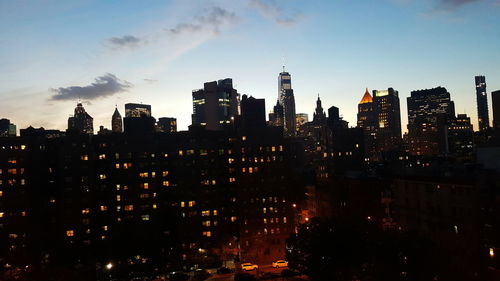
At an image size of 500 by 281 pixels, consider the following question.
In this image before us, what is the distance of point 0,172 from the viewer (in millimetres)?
88438

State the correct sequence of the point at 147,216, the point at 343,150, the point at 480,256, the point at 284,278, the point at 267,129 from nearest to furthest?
1. the point at 480,256
2. the point at 284,278
3. the point at 147,216
4. the point at 267,129
5. the point at 343,150

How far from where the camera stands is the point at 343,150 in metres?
169

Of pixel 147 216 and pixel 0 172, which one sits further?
pixel 147 216

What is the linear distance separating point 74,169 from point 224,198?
34252 mm

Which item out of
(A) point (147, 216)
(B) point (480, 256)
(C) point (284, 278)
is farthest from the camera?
(A) point (147, 216)

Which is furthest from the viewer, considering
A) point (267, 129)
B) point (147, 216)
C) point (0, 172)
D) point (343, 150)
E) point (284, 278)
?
point (343, 150)

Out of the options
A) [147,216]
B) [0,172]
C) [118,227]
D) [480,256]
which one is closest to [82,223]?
[118,227]

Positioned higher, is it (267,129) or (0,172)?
(267,129)

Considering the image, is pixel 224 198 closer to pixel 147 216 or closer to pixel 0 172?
pixel 147 216

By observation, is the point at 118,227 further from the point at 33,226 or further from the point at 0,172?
the point at 0,172

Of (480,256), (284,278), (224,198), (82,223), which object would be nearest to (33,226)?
(82,223)

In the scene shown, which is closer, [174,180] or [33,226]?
[33,226]

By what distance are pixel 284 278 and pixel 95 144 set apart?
5399 centimetres

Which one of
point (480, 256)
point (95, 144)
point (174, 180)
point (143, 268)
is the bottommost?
point (143, 268)
